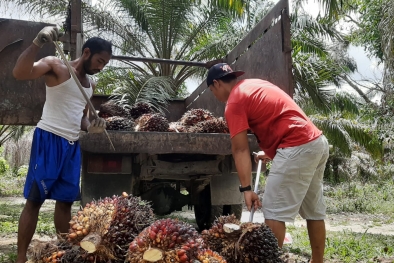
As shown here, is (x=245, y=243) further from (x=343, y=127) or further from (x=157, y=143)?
(x=343, y=127)

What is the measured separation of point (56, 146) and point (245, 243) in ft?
5.60

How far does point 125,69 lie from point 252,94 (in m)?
9.19

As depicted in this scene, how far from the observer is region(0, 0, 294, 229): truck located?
371cm

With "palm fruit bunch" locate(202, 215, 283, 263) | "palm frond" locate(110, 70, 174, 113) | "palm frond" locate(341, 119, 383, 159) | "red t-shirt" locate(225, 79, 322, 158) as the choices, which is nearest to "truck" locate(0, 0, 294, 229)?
"red t-shirt" locate(225, 79, 322, 158)

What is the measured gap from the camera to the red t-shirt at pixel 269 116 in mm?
3271

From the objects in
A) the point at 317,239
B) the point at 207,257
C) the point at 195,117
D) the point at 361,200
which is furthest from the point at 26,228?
the point at 361,200

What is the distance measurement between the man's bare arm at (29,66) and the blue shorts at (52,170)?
0.47 meters

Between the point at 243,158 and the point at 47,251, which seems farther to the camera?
the point at 243,158

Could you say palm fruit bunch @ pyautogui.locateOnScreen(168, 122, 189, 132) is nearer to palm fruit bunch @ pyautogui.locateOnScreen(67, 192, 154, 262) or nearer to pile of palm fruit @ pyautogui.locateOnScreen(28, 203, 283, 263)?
pile of palm fruit @ pyautogui.locateOnScreen(28, 203, 283, 263)

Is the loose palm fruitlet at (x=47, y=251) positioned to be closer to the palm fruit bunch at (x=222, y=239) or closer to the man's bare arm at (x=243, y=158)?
the palm fruit bunch at (x=222, y=239)

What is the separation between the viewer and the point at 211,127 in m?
4.31

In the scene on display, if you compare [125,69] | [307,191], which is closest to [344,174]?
[125,69]

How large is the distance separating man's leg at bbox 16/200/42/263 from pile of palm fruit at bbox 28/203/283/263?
2.39ft

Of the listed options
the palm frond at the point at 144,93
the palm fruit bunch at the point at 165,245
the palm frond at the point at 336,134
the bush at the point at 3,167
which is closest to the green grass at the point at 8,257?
the palm fruit bunch at the point at 165,245
